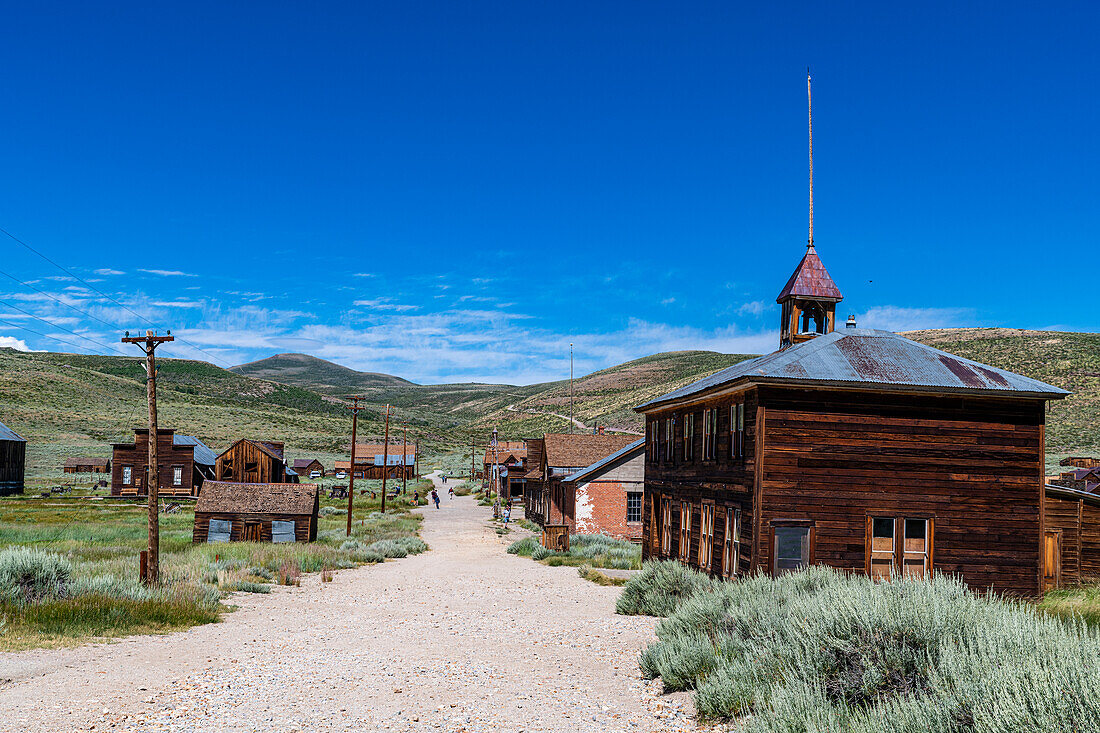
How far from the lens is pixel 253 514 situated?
34.3m

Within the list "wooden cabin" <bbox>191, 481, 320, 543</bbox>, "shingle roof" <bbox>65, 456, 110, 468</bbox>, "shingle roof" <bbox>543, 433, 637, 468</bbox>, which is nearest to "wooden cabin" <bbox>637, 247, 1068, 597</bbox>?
"wooden cabin" <bbox>191, 481, 320, 543</bbox>

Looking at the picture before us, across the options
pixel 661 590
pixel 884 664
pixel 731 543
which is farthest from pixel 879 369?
pixel 884 664

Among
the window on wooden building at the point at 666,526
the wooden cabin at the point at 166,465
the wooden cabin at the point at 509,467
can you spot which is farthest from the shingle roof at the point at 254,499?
the wooden cabin at the point at 166,465

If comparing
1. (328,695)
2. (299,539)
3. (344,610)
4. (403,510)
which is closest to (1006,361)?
(403,510)

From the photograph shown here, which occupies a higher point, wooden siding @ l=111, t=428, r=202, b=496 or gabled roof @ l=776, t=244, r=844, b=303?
gabled roof @ l=776, t=244, r=844, b=303

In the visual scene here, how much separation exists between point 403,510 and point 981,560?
1840 inches

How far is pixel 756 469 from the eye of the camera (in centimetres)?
1734

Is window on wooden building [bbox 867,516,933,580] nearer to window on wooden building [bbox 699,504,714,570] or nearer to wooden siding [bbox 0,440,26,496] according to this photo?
window on wooden building [bbox 699,504,714,570]

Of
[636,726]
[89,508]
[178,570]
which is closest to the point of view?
[636,726]

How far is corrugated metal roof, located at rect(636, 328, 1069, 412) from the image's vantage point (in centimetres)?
1759

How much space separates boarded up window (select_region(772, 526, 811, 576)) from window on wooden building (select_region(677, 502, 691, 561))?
5.26 m

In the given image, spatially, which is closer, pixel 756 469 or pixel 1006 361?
pixel 756 469

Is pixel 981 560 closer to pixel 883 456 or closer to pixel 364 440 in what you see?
pixel 883 456

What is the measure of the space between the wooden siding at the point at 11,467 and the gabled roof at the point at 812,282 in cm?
6521
